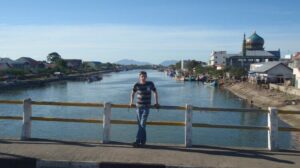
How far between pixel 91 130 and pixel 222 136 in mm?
8945

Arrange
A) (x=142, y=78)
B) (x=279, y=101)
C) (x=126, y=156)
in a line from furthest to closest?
1. (x=279, y=101)
2. (x=142, y=78)
3. (x=126, y=156)

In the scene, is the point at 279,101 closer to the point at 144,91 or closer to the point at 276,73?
the point at 276,73

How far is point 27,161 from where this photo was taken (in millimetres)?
10148

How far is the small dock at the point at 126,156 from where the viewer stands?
10.1 m

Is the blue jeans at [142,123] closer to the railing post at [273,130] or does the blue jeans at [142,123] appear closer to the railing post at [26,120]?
the railing post at [26,120]

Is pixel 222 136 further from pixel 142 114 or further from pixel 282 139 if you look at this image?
pixel 142 114

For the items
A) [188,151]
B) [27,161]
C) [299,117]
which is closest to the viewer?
[27,161]

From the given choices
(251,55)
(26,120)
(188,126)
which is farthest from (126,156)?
(251,55)

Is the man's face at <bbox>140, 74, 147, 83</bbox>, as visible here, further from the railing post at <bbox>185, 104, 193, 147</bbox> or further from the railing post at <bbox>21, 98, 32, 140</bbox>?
the railing post at <bbox>21, 98, 32, 140</bbox>

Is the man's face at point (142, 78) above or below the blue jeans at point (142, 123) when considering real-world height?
above

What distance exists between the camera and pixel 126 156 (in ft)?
35.0

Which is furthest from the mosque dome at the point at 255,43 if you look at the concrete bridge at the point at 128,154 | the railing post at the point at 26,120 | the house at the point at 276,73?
the railing post at the point at 26,120

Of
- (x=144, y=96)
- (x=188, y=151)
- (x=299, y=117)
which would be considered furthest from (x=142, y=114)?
(x=299, y=117)

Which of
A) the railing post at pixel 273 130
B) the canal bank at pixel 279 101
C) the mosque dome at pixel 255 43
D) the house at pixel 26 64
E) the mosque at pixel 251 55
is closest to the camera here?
the railing post at pixel 273 130
